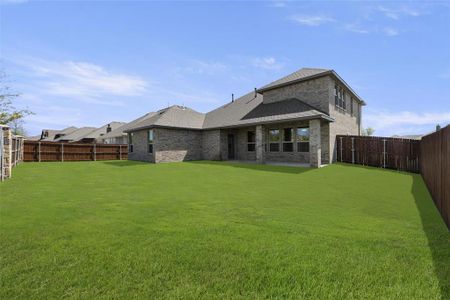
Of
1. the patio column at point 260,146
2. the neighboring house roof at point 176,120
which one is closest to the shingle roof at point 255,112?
the patio column at point 260,146

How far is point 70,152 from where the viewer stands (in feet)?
74.8

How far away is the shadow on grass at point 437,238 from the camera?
110 inches

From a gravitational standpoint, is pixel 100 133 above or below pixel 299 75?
below

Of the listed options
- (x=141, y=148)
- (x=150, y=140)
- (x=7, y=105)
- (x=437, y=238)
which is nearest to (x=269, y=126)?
(x=150, y=140)

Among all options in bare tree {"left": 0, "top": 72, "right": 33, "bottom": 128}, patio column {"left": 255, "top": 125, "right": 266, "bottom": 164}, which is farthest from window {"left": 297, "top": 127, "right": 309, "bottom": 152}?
bare tree {"left": 0, "top": 72, "right": 33, "bottom": 128}

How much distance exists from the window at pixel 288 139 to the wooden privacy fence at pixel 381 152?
3410 mm

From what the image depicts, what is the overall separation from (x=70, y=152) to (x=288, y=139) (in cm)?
2079

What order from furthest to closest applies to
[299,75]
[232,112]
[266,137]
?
1. [232,112]
2. [266,137]
3. [299,75]

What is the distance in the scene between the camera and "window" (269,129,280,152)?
744 inches

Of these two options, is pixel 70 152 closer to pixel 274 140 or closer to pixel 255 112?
pixel 255 112

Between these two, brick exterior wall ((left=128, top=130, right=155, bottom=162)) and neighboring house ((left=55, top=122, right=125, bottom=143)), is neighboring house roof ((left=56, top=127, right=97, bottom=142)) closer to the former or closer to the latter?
neighboring house ((left=55, top=122, right=125, bottom=143))

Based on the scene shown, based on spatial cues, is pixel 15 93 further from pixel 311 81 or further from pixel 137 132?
pixel 311 81

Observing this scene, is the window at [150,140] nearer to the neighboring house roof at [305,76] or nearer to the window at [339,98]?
the neighboring house roof at [305,76]

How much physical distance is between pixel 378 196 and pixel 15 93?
3069cm
